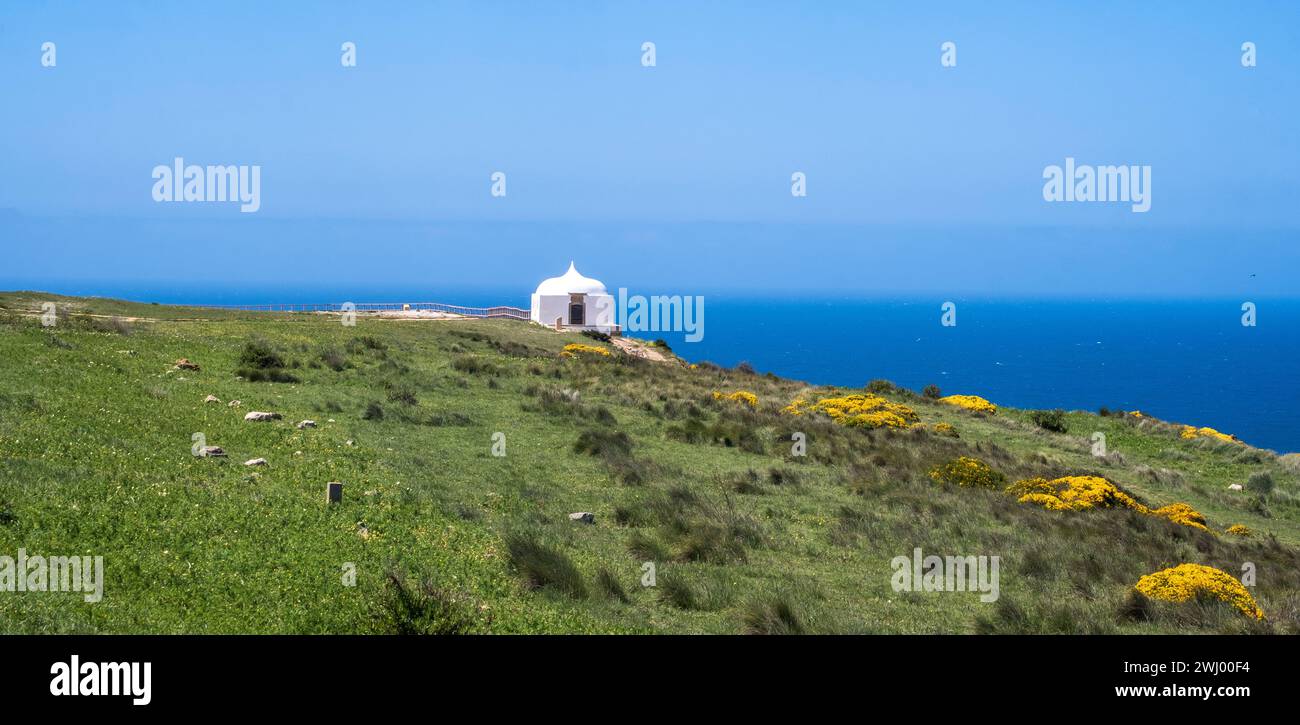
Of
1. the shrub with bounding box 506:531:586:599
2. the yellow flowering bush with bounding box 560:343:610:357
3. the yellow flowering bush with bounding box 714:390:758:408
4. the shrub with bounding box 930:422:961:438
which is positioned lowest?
the shrub with bounding box 506:531:586:599

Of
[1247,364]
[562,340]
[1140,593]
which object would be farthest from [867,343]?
[1140,593]

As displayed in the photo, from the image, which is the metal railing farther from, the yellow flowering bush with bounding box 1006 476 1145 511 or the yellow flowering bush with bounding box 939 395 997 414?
the yellow flowering bush with bounding box 1006 476 1145 511

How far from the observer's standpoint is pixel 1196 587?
1207 centimetres

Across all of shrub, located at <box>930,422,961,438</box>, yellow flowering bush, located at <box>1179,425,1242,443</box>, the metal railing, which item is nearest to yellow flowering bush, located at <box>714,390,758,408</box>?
shrub, located at <box>930,422,961,438</box>

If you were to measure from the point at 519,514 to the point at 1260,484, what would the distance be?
71.5 feet

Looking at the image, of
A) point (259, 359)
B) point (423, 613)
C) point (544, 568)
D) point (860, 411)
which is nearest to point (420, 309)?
point (259, 359)

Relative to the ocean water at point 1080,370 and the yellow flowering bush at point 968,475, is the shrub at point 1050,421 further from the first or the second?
the ocean water at point 1080,370

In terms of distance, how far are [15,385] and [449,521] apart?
9912 millimetres

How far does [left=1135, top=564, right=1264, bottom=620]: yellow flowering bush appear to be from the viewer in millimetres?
11938

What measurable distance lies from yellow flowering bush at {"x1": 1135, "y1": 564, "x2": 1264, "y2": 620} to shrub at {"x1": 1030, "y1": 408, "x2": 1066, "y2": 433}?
24.3 m

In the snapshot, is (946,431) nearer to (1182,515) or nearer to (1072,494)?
(1072,494)

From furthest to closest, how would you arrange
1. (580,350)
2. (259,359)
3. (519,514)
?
(580,350)
(259,359)
(519,514)
